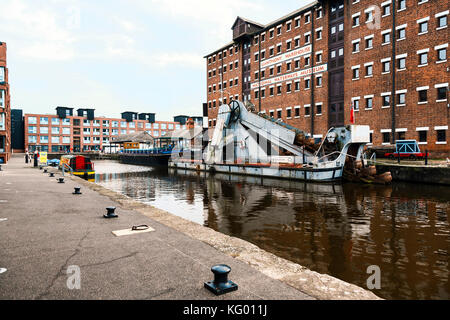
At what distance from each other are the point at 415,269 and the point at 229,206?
9499mm

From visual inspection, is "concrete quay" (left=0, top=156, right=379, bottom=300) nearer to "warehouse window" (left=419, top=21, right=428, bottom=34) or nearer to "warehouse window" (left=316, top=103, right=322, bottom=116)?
"warehouse window" (left=419, top=21, right=428, bottom=34)

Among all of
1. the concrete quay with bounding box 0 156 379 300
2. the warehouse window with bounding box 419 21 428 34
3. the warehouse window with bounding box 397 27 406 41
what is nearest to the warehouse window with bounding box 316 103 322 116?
the warehouse window with bounding box 397 27 406 41

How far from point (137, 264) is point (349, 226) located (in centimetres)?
844

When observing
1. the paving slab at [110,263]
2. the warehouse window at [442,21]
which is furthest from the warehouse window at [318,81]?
the paving slab at [110,263]

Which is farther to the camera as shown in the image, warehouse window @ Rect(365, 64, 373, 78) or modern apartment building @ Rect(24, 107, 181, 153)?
modern apartment building @ Rect(24, 107, 181, 153)

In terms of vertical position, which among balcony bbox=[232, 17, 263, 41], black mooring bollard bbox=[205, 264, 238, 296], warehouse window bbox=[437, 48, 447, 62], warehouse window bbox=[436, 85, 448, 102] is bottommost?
black mooring bollard bbox=[205, 264, 238, 296]

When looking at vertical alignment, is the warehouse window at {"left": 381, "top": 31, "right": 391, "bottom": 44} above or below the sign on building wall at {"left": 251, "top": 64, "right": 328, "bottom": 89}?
above

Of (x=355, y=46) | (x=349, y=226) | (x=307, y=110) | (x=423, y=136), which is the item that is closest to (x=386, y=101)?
(x=423, y=136)

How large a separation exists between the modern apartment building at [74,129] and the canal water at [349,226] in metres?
82.4

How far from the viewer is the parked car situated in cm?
2822

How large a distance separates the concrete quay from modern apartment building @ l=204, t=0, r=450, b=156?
28392mm

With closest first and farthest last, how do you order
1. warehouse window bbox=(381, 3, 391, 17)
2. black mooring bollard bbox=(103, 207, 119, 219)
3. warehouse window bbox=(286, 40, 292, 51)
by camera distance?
black mooring bollard bbox=(103, 207, 119, 219), warehouse window bbox=(381, 3, 391, 17), warehouse window bbox=(286, 40, 292, 51)

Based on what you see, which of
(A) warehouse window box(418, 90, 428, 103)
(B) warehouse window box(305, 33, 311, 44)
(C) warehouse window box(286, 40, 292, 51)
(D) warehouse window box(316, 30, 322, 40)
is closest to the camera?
(A) warehouse window box(418, 90, 428, 103)

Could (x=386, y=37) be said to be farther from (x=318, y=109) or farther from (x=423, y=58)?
(x=318, y=109)
